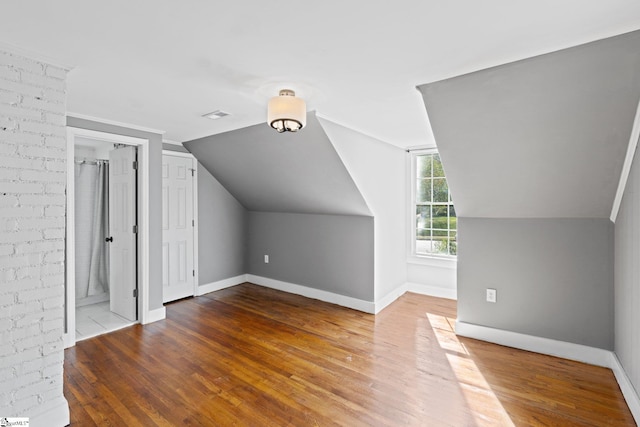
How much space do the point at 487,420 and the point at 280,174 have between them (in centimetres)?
311

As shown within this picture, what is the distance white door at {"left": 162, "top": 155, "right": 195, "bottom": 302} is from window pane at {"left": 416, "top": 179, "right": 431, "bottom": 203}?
3.45 meters

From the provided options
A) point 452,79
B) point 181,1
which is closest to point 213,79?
point 181,1

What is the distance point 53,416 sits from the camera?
1.95 meters

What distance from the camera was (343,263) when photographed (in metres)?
4.25

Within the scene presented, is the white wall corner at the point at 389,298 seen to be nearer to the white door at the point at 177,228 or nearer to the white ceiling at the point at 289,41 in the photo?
the white ceiling at the point at 289,41

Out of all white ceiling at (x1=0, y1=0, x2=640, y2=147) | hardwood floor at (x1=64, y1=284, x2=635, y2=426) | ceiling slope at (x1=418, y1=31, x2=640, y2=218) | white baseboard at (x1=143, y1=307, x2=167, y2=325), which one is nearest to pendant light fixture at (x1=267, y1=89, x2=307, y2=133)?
white ceiling at (x1=0, y1=0, x2=640, y2=147)

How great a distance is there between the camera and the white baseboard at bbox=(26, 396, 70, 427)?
6.22ft

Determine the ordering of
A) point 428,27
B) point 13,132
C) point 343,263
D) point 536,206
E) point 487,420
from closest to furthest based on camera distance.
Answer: point 428,27 → point 13,132 → point 487,420 → point 536,206 → point 343,263

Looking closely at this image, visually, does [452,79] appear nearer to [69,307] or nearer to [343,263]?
[343,263]

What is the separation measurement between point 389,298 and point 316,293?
1033 millimetres

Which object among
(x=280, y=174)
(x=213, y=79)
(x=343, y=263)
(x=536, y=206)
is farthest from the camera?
(x=343, y=263)

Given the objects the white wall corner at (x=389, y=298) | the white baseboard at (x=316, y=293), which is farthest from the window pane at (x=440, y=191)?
the white baseboard at (x=316, y=293)

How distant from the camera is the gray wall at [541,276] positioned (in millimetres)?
2713

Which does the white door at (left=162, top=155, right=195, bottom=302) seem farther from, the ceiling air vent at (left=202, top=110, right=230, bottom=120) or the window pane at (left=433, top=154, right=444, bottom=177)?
the window pane at (left=433, top=154, right=444, bottom=177)
